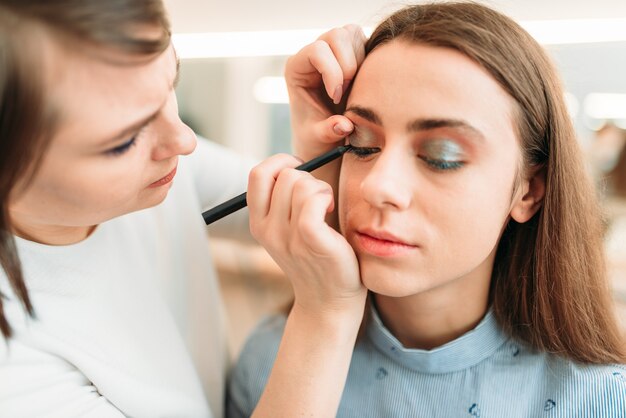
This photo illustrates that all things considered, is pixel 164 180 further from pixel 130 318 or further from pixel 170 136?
pixel 130 318

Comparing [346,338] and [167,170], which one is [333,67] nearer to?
[167,170]

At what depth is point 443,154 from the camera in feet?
2.42

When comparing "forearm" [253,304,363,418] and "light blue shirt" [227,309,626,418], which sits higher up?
"forearm" [253,304,363,418]

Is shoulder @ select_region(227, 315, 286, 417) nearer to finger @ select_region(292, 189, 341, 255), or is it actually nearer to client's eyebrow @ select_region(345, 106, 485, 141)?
finger @ select_region(292, 189, 341, 255)

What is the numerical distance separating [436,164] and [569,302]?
1.07 ft

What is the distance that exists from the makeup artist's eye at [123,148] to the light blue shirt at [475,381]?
1.74 feet

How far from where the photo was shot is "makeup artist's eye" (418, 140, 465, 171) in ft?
2.42

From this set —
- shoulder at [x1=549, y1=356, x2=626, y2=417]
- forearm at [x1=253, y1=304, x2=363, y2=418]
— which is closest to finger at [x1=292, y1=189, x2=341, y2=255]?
forearm at [x1=253, y1=304, x2=363, y2=418]

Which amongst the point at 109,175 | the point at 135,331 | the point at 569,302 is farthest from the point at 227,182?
the point at 569,302

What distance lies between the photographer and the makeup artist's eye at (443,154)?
74 centimetres

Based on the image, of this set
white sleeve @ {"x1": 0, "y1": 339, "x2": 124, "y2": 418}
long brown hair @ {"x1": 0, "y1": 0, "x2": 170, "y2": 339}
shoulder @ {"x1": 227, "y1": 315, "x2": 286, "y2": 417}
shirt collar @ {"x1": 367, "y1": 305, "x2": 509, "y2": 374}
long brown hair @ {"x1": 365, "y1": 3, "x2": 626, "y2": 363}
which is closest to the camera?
long brown hair @ {"x1": 0, "y1": 0, "x2": 170, "y2": 339}

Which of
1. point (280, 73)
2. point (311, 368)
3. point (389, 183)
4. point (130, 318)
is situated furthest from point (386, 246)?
point (280, 73)

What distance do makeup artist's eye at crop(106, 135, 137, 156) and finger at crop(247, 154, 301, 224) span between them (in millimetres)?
172

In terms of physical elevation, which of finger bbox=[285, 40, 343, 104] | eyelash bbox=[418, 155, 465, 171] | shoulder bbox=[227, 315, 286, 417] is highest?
finger bbox=[285, 40, 343, 104]
